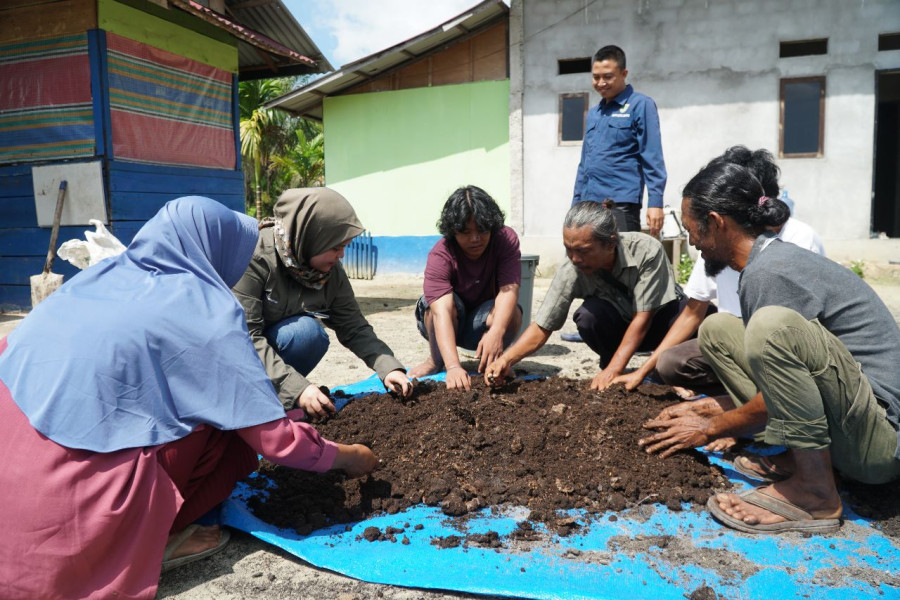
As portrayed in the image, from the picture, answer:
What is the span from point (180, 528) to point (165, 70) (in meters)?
5.87

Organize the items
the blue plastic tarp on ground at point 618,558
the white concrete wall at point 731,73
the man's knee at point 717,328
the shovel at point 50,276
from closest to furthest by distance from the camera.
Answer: the blue plastic tarp on ground at point 618,558, the man's knee at point 717,328, the shovel at point 50,276, the white concrete wall at point 731,73

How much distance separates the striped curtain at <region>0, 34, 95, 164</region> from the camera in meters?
6.03

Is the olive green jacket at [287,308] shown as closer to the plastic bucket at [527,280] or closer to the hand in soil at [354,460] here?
the hand in soil at [354,460]

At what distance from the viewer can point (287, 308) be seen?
10.3 feet

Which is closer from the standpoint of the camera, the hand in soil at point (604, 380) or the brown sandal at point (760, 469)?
the brown sandal at point (760, 469)

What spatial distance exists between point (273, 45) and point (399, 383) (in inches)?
220

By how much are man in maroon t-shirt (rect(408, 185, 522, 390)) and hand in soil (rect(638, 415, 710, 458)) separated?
1022 mm

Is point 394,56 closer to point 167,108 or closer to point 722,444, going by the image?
point 167,108

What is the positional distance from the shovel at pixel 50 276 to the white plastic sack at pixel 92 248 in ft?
1.97

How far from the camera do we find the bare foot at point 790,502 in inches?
80.5

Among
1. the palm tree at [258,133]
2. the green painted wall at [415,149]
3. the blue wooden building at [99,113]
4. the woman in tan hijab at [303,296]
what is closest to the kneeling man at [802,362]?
the woman in tan hijab at [303,296]

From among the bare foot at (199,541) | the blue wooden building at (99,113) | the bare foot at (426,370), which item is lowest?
the bare foot at (199,541)

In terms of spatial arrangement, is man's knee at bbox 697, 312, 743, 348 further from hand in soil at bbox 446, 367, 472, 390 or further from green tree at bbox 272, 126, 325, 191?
green tree at bbox 272, 126, 325, 191

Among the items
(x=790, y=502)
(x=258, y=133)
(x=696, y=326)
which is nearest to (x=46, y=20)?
(x=696, y=326)
